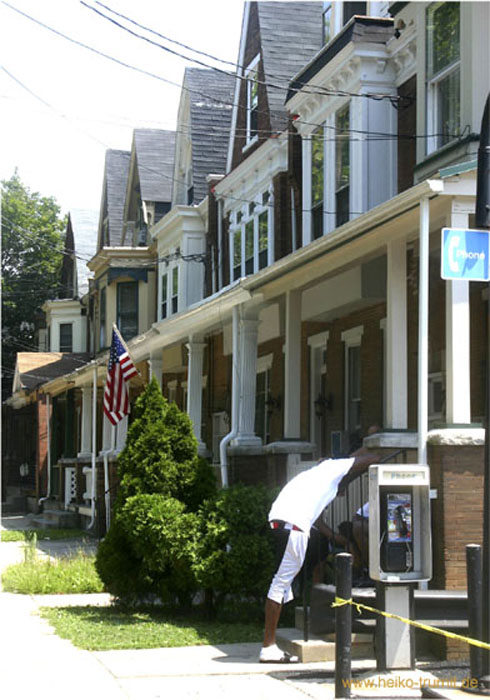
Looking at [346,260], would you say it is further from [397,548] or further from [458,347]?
[397,548]

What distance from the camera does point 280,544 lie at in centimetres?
988

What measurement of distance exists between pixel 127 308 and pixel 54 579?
803 inches

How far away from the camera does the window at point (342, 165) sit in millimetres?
18141

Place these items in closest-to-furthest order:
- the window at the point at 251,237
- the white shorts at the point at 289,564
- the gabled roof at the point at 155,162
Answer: the white shorts at the point at 289,564 → the window at the point at 251,237 → the gabled roof at the point at 155,162

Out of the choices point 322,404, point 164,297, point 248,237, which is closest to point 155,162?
point 164,297

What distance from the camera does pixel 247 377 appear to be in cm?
1577

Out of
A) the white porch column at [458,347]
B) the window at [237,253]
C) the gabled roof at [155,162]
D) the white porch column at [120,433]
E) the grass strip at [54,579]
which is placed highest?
the gabled roof at [155,162]

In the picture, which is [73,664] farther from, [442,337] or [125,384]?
[125,384]

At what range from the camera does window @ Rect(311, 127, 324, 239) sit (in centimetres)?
1934

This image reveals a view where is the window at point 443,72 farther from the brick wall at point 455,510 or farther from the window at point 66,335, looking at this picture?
the window at point 66,335

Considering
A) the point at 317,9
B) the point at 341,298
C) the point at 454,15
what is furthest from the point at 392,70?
the point at 317,9

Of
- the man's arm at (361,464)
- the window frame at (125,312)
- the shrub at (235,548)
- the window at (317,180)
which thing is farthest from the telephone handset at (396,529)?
the window frame at (125,312)

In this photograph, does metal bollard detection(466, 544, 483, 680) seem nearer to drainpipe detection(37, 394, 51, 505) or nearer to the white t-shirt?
the white t-shirt

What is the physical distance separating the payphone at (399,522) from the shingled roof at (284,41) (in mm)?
14309
